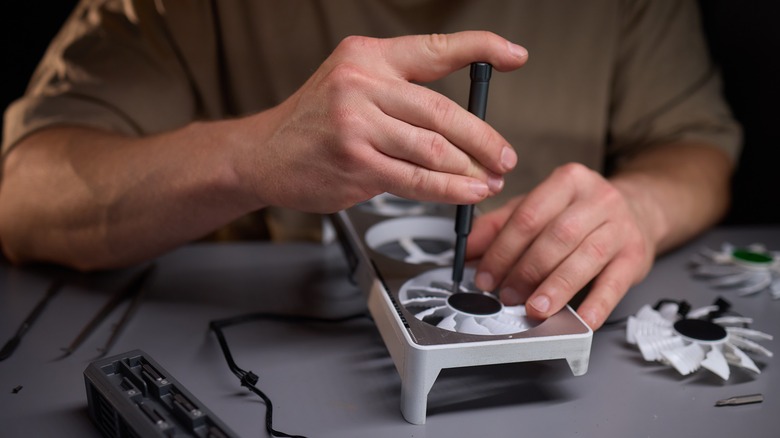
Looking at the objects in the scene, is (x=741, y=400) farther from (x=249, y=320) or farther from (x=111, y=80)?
(x=111, y=80)

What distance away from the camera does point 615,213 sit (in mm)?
1341

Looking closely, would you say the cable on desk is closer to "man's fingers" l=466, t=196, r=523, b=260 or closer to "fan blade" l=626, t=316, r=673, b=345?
"man's fingers" l=466, t=196, r=523, b=260

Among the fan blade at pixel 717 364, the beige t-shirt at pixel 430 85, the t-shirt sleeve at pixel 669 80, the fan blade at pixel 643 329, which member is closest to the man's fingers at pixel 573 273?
the fan blade at pixel 643 329

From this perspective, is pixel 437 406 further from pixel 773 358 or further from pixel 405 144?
pixel 773 358

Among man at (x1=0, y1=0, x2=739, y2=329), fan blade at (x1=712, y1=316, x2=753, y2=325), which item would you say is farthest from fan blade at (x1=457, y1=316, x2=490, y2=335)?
fan blade at (x1=712, y1=316, x2=753, y2=325)

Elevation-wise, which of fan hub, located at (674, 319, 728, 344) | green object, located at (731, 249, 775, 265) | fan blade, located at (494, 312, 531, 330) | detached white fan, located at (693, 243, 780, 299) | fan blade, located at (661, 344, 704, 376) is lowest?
detached white fan, located at (693, 243, 780, 299)

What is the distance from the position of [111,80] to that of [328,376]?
99cm

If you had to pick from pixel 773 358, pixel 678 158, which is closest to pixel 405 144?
pixel 773 358

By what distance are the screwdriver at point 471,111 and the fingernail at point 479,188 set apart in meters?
0.07

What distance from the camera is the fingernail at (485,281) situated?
4.17 feet

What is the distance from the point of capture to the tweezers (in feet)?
4.06

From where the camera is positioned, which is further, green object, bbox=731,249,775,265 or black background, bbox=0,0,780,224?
black background, bbox=0,0,780,224

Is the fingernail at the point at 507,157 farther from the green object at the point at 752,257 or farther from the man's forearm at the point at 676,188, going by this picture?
the green object at the point at 752,257

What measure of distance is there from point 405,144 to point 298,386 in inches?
16.9
